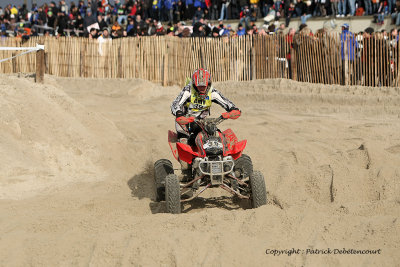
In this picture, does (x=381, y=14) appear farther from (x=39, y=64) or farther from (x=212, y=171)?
(x=212, y=171)

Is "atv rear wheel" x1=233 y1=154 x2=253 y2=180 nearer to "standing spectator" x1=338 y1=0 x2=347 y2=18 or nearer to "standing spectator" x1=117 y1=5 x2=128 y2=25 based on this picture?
"standing spectator" x1=338 y1=0 x2=347 y2=18

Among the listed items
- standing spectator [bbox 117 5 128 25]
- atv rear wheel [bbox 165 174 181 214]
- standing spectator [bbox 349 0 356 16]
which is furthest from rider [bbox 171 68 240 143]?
standing spectator [bbox 117 5 128 25]

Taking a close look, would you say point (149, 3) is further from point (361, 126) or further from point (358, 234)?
point (358, 234)

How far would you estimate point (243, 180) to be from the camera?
7.80 m

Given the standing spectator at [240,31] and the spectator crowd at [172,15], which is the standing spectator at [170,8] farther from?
the standing spectator at [240,31]

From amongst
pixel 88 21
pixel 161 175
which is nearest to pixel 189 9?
pixel 88 21

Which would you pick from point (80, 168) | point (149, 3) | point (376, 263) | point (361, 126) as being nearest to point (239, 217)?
point (376, 263)

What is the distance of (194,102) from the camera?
28.2 ft

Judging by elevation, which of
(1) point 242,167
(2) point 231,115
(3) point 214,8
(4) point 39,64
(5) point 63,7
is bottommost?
(1) point 242,167

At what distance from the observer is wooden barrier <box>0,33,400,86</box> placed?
16.7 metres

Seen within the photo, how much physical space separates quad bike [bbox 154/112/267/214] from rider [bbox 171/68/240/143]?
1.42ft

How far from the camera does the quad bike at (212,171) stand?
7.40 meters

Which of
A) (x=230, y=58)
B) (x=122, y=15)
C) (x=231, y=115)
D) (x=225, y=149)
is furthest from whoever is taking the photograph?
(x=122, y=15)

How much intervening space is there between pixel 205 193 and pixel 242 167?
3.52 feet
